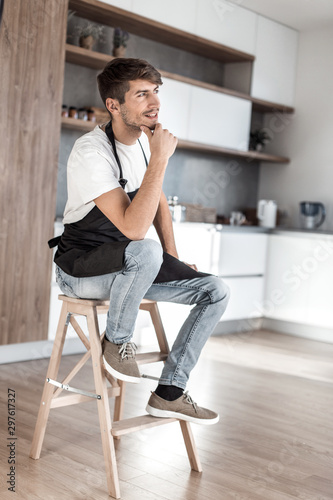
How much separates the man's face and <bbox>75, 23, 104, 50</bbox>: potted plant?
80.2 inches

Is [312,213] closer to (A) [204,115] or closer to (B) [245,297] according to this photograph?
(B) [245,297]

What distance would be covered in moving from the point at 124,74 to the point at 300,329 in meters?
3.31

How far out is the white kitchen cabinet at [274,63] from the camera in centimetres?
509

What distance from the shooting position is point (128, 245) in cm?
187

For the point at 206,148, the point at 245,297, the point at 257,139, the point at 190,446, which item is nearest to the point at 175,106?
the point at 206,148

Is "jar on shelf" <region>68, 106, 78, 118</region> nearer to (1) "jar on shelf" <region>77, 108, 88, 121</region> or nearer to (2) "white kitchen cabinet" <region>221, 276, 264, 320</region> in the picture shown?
(1) "jar on shelf" <region>77, 108, 88, 121</region>

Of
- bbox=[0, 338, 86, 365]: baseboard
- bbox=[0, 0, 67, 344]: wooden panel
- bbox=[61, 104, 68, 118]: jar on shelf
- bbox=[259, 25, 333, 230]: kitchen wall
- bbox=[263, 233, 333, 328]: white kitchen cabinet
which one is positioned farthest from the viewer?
bbox=[259, 25, 333, 230]: kitchen wall

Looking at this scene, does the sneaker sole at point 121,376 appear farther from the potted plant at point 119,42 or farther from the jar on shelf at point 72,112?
the potted plant at point 119,42

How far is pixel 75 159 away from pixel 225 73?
3.60m

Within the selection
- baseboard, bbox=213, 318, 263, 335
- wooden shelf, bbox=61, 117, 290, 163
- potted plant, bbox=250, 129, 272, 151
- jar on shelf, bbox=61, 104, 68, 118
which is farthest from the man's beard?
potted plant, bbox=250, 129, 272, 151

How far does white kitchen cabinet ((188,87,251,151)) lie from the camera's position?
461 centimetres

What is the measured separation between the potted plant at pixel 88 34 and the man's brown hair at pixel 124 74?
77.4 inches

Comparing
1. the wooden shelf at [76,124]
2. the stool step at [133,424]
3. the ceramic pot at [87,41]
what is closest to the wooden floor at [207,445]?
the stool step at [133,424]

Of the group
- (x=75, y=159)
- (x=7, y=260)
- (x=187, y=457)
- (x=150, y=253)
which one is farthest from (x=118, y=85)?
(x=7, y=260)
